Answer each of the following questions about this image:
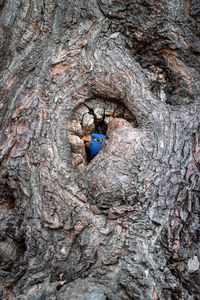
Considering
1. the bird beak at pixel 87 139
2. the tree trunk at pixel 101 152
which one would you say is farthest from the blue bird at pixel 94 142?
the tree trunk at pixel 101 152

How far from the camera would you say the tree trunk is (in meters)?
2.21

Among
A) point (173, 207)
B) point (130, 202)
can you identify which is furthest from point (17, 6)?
point (173, 207)

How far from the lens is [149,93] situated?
273 cm

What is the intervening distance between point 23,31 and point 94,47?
2.22 feet

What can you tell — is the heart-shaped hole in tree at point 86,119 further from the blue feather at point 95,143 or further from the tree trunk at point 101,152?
the blue feather at point 95,143

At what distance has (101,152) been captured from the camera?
2.57 m

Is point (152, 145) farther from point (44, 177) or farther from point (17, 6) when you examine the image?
point (17, 6)

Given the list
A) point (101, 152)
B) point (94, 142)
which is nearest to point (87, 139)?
point (94, 142)

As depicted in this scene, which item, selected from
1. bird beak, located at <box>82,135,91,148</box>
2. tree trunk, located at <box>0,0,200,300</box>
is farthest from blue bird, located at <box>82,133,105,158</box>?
tree trunk, located at <box>0,0,200,300</box>

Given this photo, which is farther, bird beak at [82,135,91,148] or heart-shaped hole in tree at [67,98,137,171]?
bird beak at [82,135,91,148]

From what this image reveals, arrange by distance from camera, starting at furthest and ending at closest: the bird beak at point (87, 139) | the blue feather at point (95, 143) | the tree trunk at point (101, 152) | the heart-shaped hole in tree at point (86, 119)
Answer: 1. the blue feather at point (95, 143)
2. the bird beak at point (87, 139)
3. the heart-shaped hole in tree at point (86, 119)
4. the tree trunk at point (101, 152)

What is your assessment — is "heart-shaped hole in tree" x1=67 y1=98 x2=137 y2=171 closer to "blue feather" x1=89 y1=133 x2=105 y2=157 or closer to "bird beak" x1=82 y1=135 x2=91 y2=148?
"bird beak" x1=82 y1=135 x2=91 y2=148

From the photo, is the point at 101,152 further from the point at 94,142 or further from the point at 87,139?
the point at 94,142

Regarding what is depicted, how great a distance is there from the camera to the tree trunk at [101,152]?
87.1 inches
